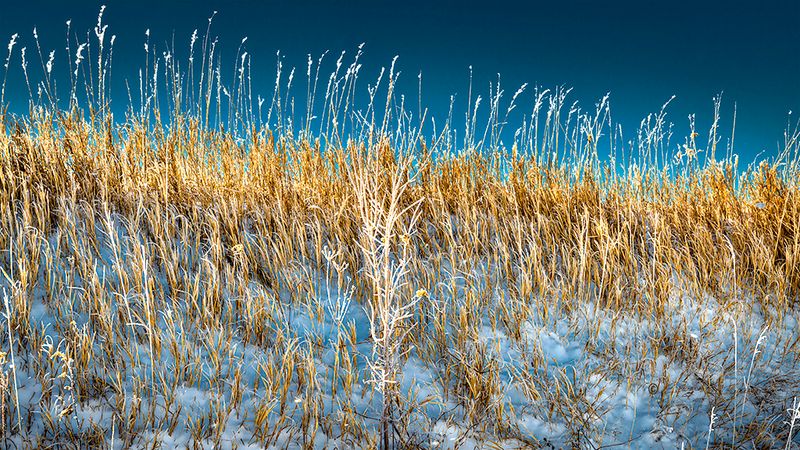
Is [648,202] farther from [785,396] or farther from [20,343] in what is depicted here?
[20,343]

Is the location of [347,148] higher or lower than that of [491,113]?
lower

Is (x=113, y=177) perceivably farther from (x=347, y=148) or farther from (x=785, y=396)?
(x=785, y=396)

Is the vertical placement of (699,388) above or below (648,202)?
below

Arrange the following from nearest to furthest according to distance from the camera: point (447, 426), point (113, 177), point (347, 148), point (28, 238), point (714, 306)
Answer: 1. point (447, 426)
2. point (28, 238)
3. point (714, 306)
4. point (113, 177)
5. point (347, 148)

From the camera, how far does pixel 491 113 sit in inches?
151

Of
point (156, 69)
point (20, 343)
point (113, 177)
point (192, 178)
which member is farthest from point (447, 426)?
point (156, 69)

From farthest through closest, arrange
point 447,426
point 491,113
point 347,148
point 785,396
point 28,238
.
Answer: point 491,113 → point 347,148 → point 28,238 → point 785,396 → point 447,426

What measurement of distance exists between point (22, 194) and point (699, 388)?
3.60 meters

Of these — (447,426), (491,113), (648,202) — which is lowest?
(447,426)

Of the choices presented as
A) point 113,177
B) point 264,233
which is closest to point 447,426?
point 264,233

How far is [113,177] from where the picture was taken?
10.2 ft

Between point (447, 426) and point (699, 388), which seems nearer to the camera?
point (447, 426)

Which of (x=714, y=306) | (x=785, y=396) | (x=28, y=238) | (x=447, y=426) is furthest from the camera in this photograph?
(x=714, y=306)

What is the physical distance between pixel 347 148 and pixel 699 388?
240 centimetres
